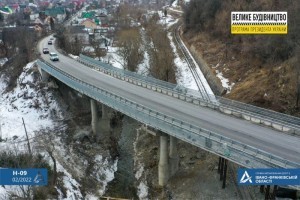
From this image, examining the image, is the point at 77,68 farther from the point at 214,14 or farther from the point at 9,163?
the point at 214,14

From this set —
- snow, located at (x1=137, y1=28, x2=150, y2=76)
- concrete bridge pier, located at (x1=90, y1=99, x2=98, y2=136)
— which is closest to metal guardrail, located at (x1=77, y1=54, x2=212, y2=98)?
concrete bridge pier, located at (x1=90, y1=99, x2=98, y2=136)

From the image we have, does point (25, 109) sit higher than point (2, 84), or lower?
lower

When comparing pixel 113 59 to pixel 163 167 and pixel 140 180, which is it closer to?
pixel 140 180

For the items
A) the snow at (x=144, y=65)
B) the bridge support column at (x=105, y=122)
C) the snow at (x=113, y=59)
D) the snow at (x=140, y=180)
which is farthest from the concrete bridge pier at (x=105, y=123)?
the snow at (x=113, y=59)

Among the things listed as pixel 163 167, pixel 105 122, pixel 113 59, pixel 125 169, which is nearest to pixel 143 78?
pixel 105 122

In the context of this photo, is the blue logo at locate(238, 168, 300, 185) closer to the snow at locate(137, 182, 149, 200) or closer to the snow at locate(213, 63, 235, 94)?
the snow at locate(137, 182, 149, 200)

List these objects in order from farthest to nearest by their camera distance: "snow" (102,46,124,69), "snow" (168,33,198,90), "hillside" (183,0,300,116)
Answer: "snow" (102,46,124,69) → "snow" (168,33,198,90) → "hillside" (183,0,300,116)

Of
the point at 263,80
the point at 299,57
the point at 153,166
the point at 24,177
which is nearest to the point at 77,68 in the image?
the point at 153,166

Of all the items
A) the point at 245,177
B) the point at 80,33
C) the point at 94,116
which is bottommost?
the point at 94,116
